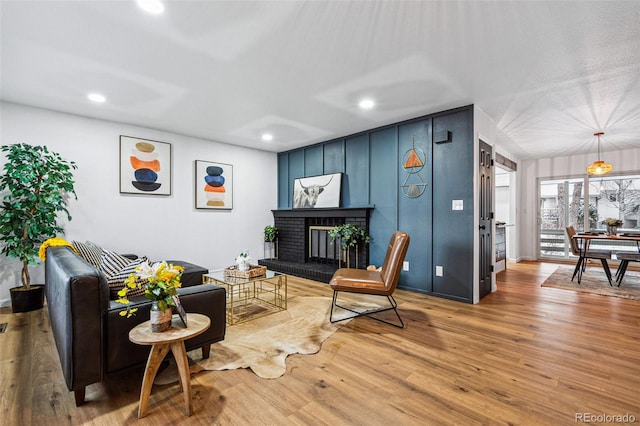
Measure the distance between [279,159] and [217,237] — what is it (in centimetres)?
214

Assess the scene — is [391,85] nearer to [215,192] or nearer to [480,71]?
[480,71]

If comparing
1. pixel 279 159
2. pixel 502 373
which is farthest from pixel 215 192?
pixel 502 373

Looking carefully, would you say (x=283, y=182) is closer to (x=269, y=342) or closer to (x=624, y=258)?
(x=269, y=342)

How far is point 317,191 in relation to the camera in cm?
551

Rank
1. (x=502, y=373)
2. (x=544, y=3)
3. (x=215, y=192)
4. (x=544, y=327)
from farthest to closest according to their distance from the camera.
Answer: (x=215, y=192) < (x=544, y=327) < (x=502, y=373) < (x=544, y=3)

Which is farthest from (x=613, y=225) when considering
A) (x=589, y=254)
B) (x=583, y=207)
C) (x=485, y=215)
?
(x=485, y=215)

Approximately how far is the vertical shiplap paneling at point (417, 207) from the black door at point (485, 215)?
0.65 metres

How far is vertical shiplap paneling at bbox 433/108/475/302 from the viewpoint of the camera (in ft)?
12.1

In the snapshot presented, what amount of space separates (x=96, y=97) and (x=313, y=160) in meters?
3.37

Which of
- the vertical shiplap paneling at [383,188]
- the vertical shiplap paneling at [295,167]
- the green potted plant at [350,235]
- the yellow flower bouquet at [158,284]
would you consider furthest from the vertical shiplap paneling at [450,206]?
the yellow flower bouquet at [158,284]

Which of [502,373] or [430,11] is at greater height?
[430,11]

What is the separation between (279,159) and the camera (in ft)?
21.1

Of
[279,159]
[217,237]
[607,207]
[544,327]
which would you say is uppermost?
[279,159]

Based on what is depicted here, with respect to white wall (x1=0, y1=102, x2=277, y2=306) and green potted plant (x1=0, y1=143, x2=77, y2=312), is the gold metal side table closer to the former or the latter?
white wall (x1=0, y1=102, x2=277, y2=306)
